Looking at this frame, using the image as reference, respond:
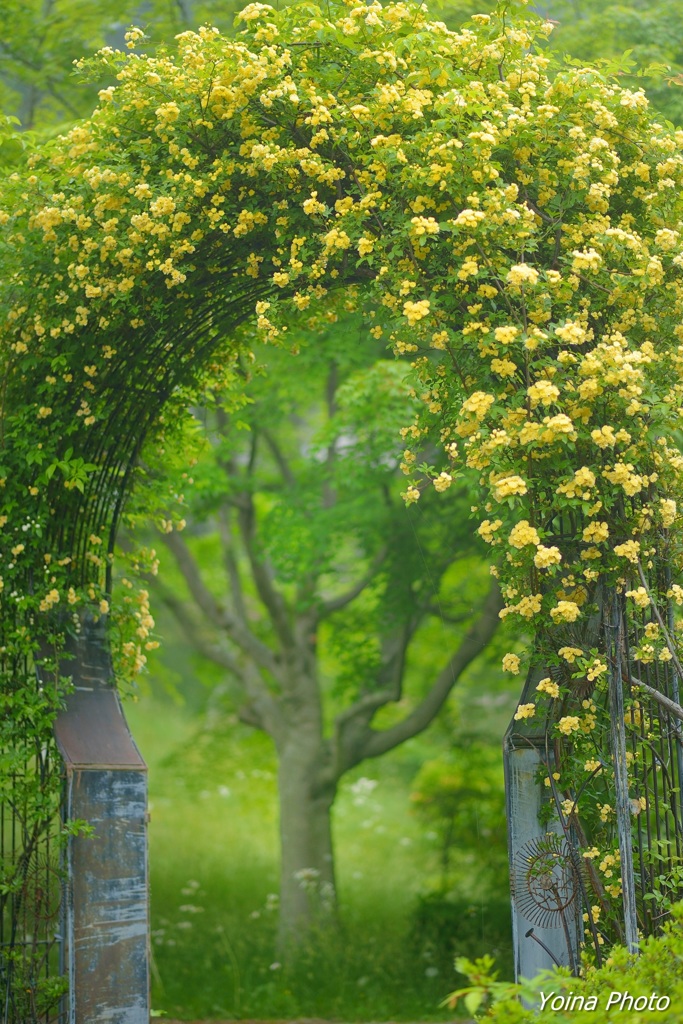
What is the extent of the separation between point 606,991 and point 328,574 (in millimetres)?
7058

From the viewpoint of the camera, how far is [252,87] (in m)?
4.32

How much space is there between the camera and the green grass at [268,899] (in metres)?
8.39

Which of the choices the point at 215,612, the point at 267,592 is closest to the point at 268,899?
the point at 215,612

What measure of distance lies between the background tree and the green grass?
750 millimetres

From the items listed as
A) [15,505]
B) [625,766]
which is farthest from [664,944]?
[15,505]

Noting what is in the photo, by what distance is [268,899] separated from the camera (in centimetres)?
1108

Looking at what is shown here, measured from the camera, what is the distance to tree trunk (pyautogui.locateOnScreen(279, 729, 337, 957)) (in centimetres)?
952

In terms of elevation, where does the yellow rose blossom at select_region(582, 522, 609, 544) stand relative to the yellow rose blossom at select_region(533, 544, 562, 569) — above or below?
above

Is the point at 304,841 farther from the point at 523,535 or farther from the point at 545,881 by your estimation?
the point at 523,535

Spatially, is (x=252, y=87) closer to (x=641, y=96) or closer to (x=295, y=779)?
(x=641, y=96)

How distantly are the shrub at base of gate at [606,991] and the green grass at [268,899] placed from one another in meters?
4.95

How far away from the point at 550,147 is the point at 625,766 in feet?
8.00

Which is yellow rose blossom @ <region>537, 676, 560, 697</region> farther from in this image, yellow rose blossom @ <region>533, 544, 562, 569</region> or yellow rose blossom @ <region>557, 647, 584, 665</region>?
yellow rose blossom @ <region>533, 544, 562, 569</region>

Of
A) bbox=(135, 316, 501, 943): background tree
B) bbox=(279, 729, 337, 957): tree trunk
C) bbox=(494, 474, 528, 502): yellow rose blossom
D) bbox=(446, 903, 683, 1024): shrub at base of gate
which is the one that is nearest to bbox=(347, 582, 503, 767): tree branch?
bbox=(135, 316, 501, 943): background tree
